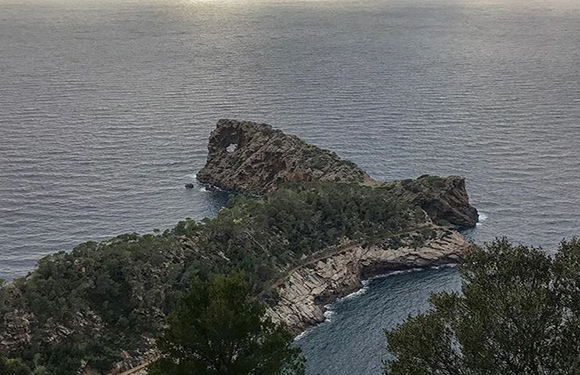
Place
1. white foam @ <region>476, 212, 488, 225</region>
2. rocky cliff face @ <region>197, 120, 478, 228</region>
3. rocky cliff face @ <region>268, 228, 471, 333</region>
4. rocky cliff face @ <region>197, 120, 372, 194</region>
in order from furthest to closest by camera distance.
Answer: rocky cliff face @ <region>197, 120, 372, 194</region> → rocky cliff face @ <region>197, 120, 478, 228</region> → white foam @ <region>476, 212, 488, 225</region> → rocky cliff face @ <region>268, 228, 471, 333</region>

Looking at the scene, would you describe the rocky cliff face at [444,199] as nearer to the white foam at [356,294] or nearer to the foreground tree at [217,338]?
the white foam at [356,294]

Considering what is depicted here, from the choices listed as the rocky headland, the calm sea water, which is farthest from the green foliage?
the rocky headland

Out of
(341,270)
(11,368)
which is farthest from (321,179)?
(11,368)

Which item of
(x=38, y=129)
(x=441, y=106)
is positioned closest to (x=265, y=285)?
(x=38, y=129)

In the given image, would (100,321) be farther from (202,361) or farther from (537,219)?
(537,219)

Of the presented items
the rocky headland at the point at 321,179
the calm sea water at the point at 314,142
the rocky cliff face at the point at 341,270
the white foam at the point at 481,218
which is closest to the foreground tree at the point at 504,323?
the calm sea water at the point at 314,142

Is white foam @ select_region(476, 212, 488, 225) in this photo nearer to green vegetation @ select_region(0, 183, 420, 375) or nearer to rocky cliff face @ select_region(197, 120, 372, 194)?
green vegetation @ select_region(0, 183, 420, 375)
